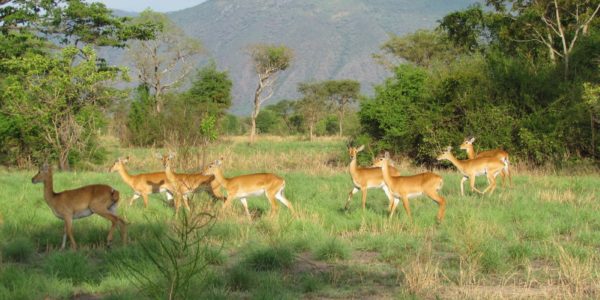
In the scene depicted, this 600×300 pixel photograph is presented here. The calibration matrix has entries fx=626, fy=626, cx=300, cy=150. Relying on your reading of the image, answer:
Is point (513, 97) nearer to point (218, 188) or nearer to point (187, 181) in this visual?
point (218, 188)

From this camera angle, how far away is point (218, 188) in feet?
39.3

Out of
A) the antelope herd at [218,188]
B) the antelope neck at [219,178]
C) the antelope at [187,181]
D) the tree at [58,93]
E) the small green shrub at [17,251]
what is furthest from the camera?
the tree at [58,93]

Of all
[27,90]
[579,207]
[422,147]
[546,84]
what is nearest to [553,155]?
[546,84]

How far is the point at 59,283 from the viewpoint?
647 centimetres

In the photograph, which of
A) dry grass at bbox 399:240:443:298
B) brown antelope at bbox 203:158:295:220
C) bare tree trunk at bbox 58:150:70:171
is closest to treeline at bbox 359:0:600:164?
brown antelope at bbox 203:158:295:220

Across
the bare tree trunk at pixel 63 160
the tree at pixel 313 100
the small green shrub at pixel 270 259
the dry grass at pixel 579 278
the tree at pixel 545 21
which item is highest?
the tree at pixel 545 21

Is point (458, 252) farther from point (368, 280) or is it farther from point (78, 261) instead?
point (78, 261)

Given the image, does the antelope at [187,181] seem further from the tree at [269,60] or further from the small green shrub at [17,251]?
the tree at [269,60]

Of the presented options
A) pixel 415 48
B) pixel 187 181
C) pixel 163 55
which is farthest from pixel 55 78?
pixel 415 48

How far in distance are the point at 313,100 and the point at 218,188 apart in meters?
57.4

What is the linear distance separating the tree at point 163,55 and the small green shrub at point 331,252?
43.7 metres

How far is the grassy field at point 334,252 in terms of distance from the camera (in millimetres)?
6301

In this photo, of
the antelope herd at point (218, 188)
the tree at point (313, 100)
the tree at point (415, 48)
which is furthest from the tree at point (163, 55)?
the antelope herd at point (218, 188)

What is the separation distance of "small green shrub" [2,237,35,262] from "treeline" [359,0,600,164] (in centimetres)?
1470
